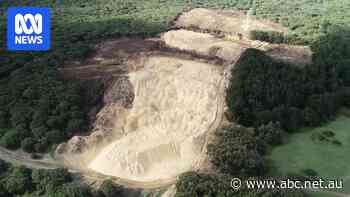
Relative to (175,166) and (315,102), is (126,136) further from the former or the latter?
(315,102)

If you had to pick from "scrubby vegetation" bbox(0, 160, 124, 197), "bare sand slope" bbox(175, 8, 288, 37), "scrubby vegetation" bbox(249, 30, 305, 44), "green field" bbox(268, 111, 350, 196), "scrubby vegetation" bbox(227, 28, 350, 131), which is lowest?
"scrubby vegetation" bbox(0, 160, 124, 197)

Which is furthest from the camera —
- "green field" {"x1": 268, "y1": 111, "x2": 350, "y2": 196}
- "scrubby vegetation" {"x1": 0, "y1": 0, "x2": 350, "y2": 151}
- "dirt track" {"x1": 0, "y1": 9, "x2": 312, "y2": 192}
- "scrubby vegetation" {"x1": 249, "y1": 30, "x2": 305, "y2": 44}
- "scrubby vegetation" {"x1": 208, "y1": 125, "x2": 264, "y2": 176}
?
"scrubby vegetation" {"x1": 249, "y1": 30, "x2": 305, "y2": 44}

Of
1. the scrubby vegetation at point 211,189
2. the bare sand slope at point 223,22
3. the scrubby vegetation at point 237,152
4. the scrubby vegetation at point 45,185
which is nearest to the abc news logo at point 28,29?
the scrubby vegetation at point 45,185

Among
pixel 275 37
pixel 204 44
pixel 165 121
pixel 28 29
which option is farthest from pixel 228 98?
pixel 28 29

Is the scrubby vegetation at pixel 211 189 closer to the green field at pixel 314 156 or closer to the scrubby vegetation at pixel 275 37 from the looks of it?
the green field at pixel 314 156

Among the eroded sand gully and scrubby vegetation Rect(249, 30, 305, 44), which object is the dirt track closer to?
the eroded sand gully

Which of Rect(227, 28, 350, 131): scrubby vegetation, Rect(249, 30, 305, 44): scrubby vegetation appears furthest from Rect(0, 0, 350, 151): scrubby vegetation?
Rect(249, 30, 305, 44): scrubby vegetation
